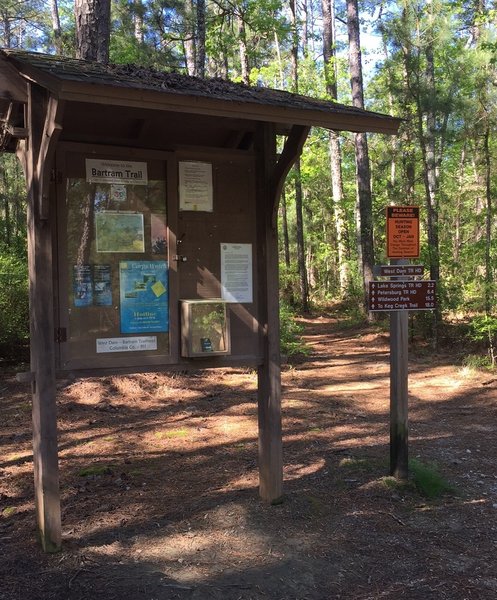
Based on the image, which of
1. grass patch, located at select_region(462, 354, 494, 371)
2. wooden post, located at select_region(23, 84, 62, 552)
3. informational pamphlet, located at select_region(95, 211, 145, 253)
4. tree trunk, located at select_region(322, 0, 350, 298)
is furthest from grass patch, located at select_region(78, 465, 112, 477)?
tree trunk, located at select_region(322, 0, 350, 298)

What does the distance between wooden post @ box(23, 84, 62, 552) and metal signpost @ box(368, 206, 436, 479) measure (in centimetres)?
293

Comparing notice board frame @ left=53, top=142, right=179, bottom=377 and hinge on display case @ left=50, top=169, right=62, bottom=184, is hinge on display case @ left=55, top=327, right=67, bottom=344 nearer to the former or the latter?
notice board frame @ left=53, top=142, right=179, bottom=377

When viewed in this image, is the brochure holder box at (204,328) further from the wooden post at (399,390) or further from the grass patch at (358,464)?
the grass patch at (358,464)

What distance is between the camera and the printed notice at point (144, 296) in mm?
4320

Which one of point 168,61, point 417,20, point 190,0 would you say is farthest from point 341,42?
point 417,20

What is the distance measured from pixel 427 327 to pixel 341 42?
27.1 metres

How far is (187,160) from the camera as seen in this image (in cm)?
451

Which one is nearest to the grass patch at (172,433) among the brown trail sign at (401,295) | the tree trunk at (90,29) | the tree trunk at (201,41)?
the brown trail sign at (401,295)

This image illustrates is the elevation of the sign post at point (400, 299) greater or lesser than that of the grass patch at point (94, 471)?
greater

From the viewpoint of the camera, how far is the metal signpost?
5289mm

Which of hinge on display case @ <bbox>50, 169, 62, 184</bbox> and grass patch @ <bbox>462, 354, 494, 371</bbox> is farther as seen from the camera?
grass patch @ <bbox>462, 354, 494, 371</bbox>

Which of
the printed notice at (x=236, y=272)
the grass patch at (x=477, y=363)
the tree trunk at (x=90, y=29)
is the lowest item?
the grass patch at (x=477, y=363)

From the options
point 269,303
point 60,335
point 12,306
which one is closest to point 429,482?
point 269,303

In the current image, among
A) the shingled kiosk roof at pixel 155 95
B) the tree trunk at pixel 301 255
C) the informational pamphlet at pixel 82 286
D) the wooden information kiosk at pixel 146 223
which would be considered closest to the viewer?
the shingled kiosk roof at pixel 155 95
